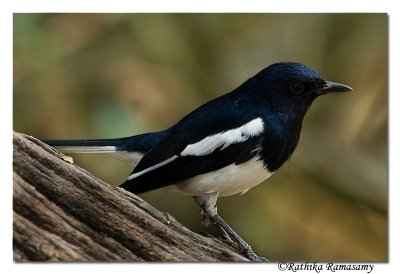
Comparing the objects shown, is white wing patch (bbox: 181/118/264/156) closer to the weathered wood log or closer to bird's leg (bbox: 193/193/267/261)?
bird's leg (bbox: 193/193/267/261)

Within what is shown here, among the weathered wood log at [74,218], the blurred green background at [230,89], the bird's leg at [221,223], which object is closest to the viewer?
the weathered wood log at [74,218]

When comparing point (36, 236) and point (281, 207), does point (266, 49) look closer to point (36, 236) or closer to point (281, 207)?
point (281, 207)

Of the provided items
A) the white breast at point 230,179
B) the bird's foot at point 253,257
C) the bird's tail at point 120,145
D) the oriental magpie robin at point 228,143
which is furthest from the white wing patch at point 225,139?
the bird's foot at point 253,257

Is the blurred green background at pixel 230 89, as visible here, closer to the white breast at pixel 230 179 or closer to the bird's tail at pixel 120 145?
the bird's tail at pixel 120 145

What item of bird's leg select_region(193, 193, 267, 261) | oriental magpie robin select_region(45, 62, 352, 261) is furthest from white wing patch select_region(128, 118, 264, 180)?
bird's leg select_region(193, 193, 267, 261)

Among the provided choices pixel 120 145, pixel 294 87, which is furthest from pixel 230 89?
pixel 120 145

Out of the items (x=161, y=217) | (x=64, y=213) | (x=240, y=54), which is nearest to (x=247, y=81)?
(x=240, y=54)
